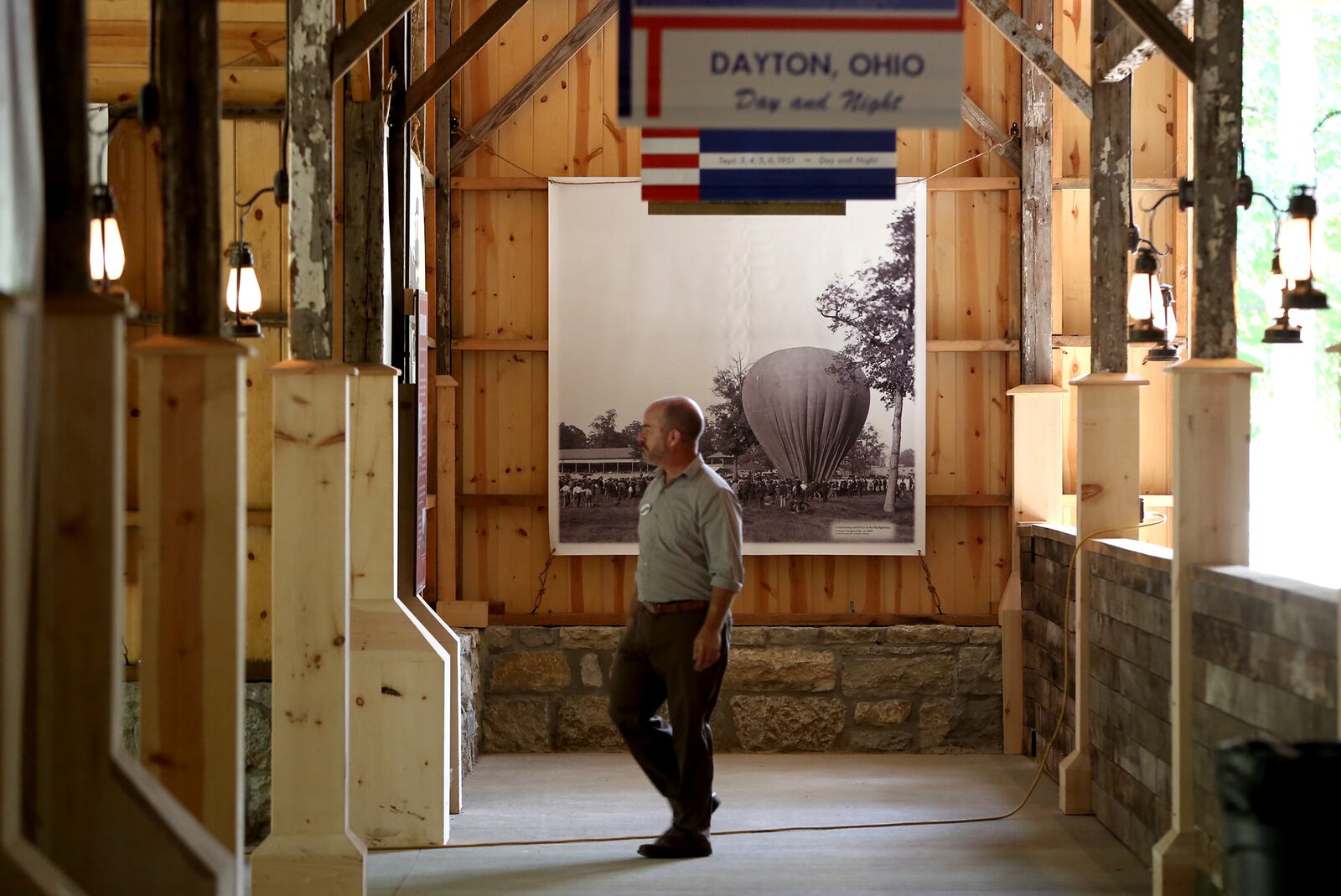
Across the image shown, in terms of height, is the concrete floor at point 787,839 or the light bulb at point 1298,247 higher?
the light bulb at point 1298,247

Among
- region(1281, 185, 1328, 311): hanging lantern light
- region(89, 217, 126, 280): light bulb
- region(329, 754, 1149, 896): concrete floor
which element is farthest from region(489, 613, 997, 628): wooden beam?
region(89, 217, 126, 280): light bulb

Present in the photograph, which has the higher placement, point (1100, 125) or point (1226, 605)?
point (1100, 125)

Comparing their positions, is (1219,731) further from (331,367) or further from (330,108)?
(330,108)

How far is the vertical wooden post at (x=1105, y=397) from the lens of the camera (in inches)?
255

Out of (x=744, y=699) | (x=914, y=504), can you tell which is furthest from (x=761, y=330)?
(x=744, y=699)

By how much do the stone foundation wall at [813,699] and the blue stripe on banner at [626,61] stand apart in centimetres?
487

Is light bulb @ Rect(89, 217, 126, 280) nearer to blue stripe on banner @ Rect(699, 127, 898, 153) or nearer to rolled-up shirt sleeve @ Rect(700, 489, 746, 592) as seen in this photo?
rolled-up shirt sleeve @ Rect(700, 489, 746, 592)

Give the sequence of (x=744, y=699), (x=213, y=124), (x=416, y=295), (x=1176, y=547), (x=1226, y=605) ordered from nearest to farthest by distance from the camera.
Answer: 1. (x=213, y=124)
2. (x=1226, y=605)
3. (x=1176, y=547)
4. (x=416, y=295)
5. (x=744, y=699)

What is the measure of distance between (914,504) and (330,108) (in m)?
4.68

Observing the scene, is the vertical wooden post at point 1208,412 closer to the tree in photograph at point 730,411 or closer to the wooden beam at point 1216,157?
the wooden beam at point 1216,157

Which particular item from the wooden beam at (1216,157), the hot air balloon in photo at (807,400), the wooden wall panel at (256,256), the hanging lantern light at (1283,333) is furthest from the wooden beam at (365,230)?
the hanging lantern light at (1283,333)

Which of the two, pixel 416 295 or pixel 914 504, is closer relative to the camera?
pixel 416 295

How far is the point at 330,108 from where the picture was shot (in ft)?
16.1

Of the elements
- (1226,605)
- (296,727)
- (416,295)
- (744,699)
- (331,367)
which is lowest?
(744,699)
